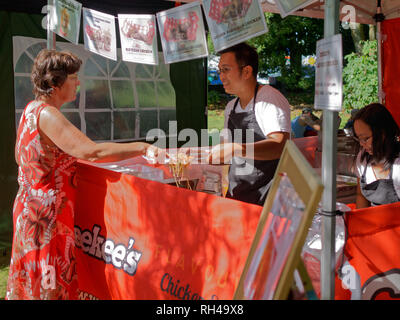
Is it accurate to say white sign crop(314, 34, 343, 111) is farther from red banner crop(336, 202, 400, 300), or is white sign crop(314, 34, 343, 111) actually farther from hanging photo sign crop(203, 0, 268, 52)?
hanging photo sign crop(203, 0, 268, 52)

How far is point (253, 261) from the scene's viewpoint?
4.55 ft

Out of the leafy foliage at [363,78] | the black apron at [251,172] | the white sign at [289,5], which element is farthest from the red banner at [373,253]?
the leafy foliage at [363,78]

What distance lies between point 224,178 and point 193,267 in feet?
4.49

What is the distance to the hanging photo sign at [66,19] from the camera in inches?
121

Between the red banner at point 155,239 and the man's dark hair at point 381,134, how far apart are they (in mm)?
1150

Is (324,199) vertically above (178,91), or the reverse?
(178,91)

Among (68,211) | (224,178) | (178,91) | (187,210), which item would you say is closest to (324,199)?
(187,210)

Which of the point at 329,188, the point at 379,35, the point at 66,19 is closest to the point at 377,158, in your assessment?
the point at 329,188

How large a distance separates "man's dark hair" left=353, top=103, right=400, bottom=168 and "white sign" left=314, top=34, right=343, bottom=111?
3.35 ft

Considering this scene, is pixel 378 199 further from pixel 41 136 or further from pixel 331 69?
pixel 41 136

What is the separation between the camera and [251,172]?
101 inches
